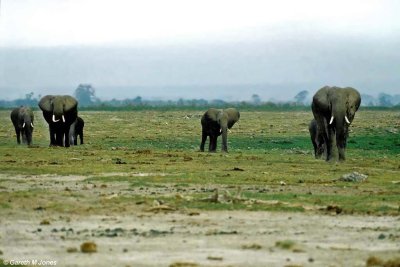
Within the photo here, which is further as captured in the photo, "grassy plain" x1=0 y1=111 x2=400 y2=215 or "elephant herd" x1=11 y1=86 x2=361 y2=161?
"elephant herd" x1=11 y1=86 x2=361 y2=161

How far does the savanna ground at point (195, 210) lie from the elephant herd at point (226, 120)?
3.97 feet

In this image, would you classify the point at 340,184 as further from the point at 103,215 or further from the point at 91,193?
the point at 103,215

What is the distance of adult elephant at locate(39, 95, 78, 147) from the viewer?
44.6m

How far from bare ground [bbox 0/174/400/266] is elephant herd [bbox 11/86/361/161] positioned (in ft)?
50.6

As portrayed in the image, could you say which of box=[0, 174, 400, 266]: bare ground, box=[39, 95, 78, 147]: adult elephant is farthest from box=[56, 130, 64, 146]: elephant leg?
box=[0, 174, 400, 266]: bare ground

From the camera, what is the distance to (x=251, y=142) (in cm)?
5275

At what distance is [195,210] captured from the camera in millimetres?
20641

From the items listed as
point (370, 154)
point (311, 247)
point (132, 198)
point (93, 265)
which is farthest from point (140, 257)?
point (370, 154)

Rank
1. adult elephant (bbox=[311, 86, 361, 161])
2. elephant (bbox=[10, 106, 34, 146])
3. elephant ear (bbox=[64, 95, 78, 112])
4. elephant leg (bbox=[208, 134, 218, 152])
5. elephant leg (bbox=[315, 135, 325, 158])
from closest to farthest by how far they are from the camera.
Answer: adult elephant (bbox=[311, 86, 361, 161])
elephant leg (bbox=[315, 135, 325, 158])
elephant leg (bbox=[208, 134, 218, 152])
elephant ear (bbox=[64, 95, 78, 112])
elephant (bbox=[10, 106, 34, 146])

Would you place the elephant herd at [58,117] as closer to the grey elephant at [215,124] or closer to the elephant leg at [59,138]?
the elephant leg at [59,138]

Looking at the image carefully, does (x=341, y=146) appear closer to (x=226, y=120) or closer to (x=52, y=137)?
(x=226, y=120)

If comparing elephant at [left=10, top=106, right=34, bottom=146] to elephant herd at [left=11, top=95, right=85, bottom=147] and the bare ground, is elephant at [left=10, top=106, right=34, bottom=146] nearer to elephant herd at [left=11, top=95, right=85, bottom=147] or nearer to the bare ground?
elephant herd at [left=11, top=95, right=85, bottom=147]

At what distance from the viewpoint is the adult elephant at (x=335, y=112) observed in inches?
1399

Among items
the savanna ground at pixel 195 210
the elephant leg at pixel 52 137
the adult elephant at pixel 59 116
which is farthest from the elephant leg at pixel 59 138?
the savanna ground at pixel 195 210
